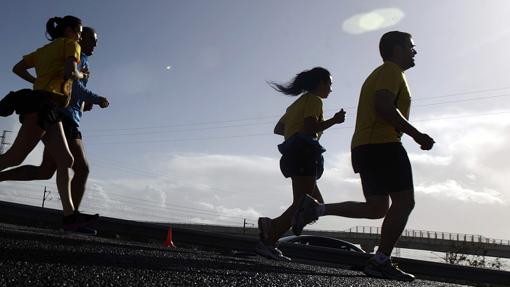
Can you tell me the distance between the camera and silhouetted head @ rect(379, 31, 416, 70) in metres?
4.43

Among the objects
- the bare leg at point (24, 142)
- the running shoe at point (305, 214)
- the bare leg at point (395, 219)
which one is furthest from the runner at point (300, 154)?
the bare leg at point (24, 142)

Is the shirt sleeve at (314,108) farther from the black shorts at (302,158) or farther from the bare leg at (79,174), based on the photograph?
the bare leg at (79,174)

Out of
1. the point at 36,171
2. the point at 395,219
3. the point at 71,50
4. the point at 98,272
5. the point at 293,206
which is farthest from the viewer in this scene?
the point at 293,206

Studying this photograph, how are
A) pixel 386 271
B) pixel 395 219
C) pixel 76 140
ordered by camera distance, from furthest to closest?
pixel 76 140, pixel 395 219, pixel 386 271

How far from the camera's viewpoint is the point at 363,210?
4.15m

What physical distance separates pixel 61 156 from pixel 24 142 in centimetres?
38

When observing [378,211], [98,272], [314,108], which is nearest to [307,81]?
Result: [314,108]

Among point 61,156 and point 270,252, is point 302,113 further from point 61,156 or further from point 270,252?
point 61,156

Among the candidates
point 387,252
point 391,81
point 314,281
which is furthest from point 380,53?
point 314,281

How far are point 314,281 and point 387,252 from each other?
143 cm

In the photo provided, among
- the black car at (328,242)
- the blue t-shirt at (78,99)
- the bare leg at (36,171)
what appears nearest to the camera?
the bare leg at (36,171)

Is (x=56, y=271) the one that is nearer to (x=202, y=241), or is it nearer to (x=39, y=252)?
(x=39, y=252)

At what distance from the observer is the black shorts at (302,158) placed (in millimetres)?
5098

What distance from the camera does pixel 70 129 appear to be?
4812 millimetres
